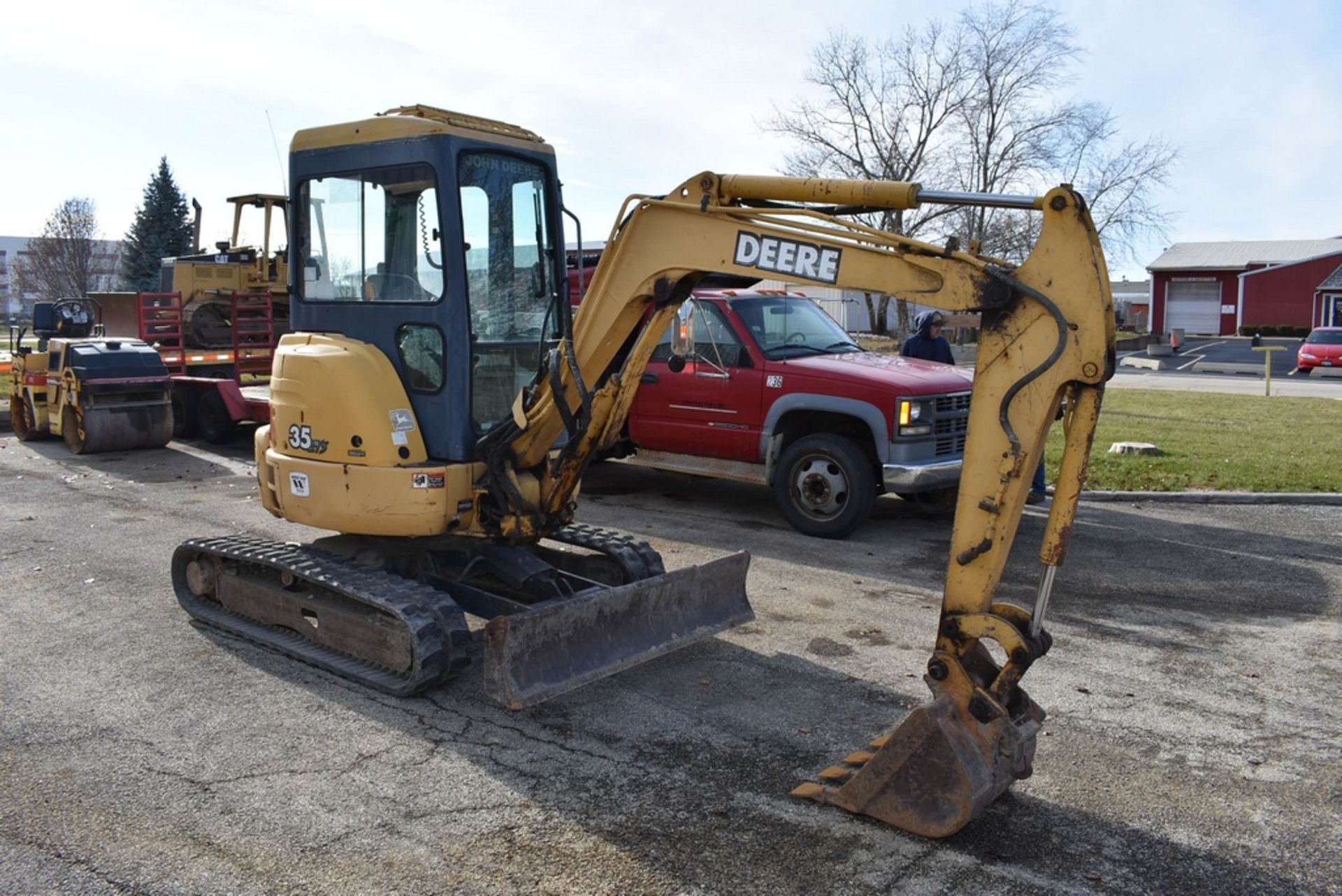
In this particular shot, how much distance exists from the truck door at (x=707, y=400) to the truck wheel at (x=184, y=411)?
7.72 meters

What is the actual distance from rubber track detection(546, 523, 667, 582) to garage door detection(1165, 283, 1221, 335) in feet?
204

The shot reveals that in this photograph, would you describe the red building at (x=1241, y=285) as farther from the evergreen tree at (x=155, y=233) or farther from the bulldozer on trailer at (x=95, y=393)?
the bulldozer on trailer at (x=95, y=393)

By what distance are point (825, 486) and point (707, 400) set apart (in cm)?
159

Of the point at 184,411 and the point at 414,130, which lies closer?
the point at 414,130

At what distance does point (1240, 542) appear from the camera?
9695 mm

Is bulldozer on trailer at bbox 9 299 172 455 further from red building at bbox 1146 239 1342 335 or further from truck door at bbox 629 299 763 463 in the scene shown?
red building at bbox 1146 239 1342 335

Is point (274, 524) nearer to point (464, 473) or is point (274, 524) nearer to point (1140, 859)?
point (464, 473)

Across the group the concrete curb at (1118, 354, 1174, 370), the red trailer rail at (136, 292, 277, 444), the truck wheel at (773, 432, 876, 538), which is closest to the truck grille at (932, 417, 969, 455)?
the truck wheel at (773, 432, 876, 538)

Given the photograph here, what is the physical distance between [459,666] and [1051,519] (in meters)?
3.11

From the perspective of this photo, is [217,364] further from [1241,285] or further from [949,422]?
[1241,285]

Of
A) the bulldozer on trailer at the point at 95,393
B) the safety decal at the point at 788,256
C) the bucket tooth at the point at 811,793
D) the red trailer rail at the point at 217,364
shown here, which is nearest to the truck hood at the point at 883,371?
the safety decal at the point at 788,256

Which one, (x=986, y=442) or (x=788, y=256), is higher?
(x=788, y=256)

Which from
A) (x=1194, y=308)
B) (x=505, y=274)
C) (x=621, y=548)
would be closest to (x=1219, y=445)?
(x=621, y=548)

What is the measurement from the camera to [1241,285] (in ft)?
197
